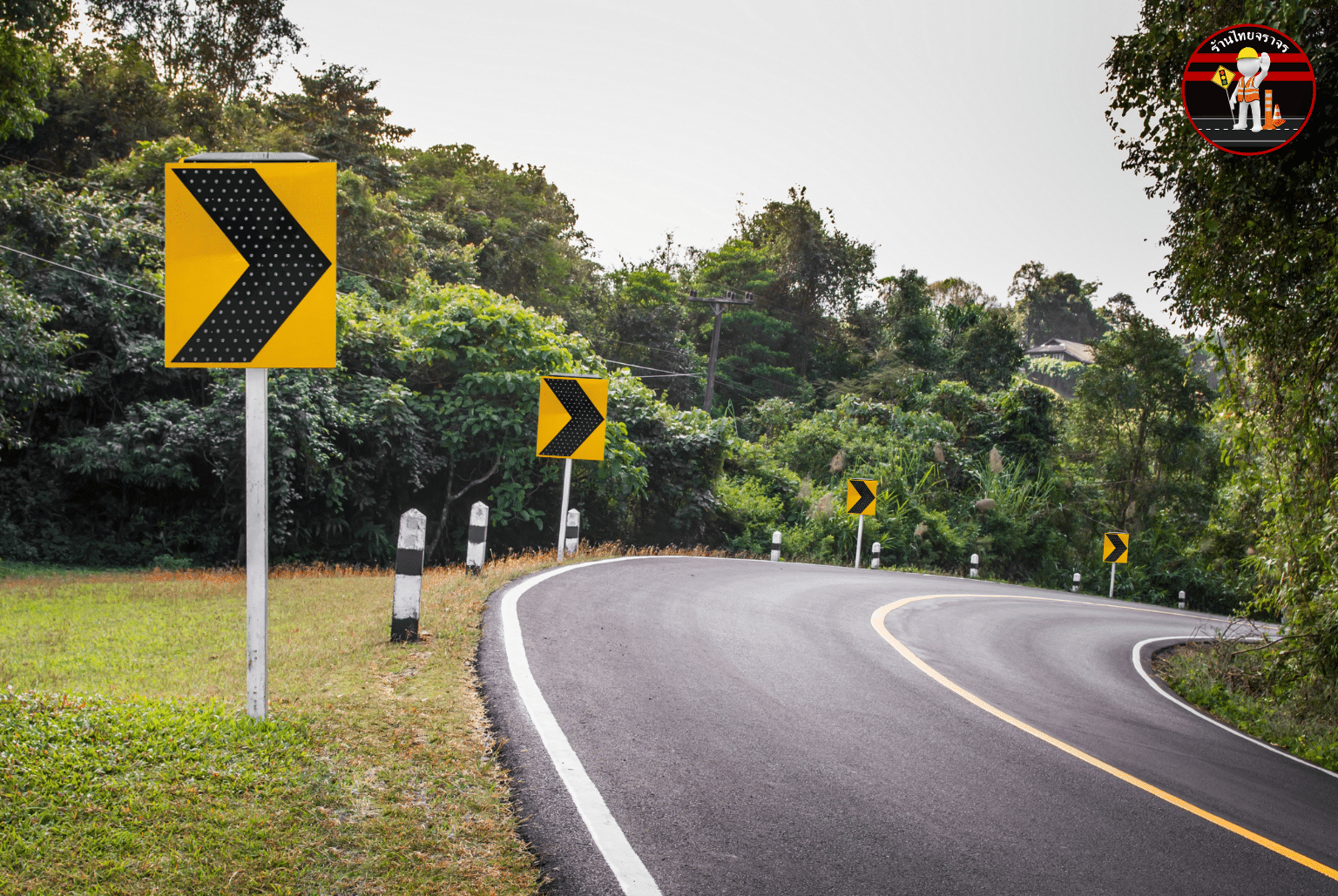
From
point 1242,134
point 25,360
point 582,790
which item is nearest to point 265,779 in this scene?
point 582,790

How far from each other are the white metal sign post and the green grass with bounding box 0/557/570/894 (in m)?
0.19

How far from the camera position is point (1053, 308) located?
87.6 m

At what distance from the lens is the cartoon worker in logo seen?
20.1 feet

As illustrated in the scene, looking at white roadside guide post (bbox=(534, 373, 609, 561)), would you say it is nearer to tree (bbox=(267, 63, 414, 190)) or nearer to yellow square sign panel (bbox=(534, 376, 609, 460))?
yellow square sign panel (bbox=(534, 376, 609, 460))

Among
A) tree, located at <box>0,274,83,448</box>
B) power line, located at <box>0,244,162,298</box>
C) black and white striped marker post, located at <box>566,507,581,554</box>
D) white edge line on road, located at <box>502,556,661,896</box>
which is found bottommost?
white edge line on road, located at <box>502,556,661,896</box>

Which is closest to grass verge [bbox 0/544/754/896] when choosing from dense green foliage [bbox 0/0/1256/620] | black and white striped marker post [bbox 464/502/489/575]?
black and white striped marker post [bbox 464/502/489/575]

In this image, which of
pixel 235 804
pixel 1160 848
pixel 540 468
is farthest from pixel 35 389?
pixel 1160 848

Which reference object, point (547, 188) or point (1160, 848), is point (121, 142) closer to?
point (547, 188)

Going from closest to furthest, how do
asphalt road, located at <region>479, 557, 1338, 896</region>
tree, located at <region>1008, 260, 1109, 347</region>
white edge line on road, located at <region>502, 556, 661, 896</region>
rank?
white edge line on road, located at <region>502, 556, 661, 896</region> → asphalt road, located at <region>479, 557, 1338, 896</region> → tree, located at <region>1008, 260, 1109, 347</region>

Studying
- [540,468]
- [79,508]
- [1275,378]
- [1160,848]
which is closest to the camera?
[1160,848]

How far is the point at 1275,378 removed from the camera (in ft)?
25.0

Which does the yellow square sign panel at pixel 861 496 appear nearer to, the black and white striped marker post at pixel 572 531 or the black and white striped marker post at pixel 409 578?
the black and white striped marker post at pixel 572 531

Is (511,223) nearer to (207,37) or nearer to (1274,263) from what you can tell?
(207,37)

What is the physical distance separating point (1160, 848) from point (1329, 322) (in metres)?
5.03
